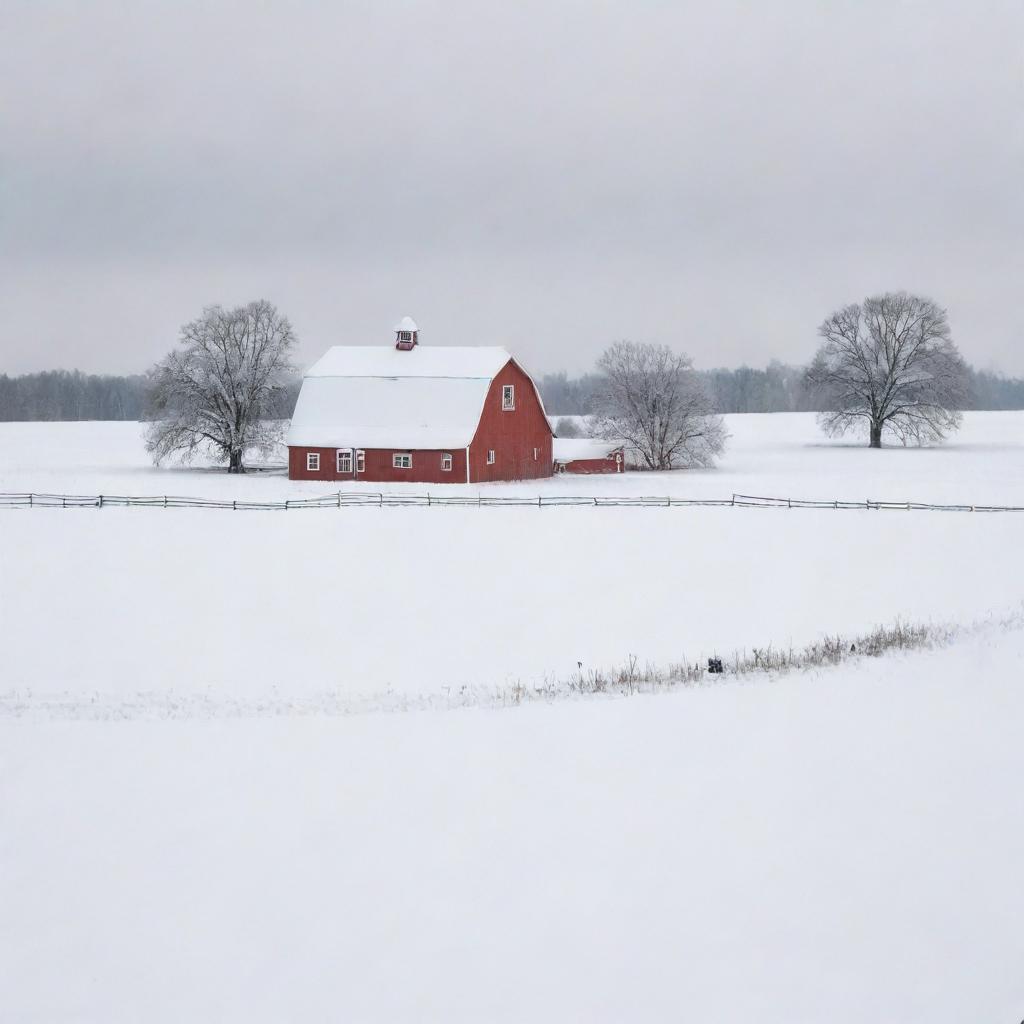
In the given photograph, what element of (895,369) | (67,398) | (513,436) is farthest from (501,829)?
(67,398)

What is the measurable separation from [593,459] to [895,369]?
24075 millimetres

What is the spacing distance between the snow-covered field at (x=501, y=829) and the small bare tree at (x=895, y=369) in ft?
154

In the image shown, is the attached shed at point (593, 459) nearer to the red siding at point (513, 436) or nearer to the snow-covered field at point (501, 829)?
the red siding at point (513, 436)

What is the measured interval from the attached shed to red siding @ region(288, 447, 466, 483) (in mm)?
11234

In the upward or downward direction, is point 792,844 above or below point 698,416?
below

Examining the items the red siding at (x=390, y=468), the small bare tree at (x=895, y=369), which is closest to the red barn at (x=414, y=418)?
the red siding at (x=390, y=468)

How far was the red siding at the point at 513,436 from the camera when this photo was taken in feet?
155

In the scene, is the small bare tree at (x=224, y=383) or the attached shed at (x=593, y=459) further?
the attached shed at (x=593, y=459)

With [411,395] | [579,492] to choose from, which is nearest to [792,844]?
[579,492]

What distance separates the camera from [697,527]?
117 ft

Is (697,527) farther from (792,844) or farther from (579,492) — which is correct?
(792,844)

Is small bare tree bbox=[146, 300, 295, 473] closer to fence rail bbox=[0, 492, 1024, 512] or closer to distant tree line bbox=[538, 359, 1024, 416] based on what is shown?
fence rail bbox=[0, 492, 1024, 512]

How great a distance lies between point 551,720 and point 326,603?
13.4m

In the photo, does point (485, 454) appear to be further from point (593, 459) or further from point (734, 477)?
point (734, 477)
